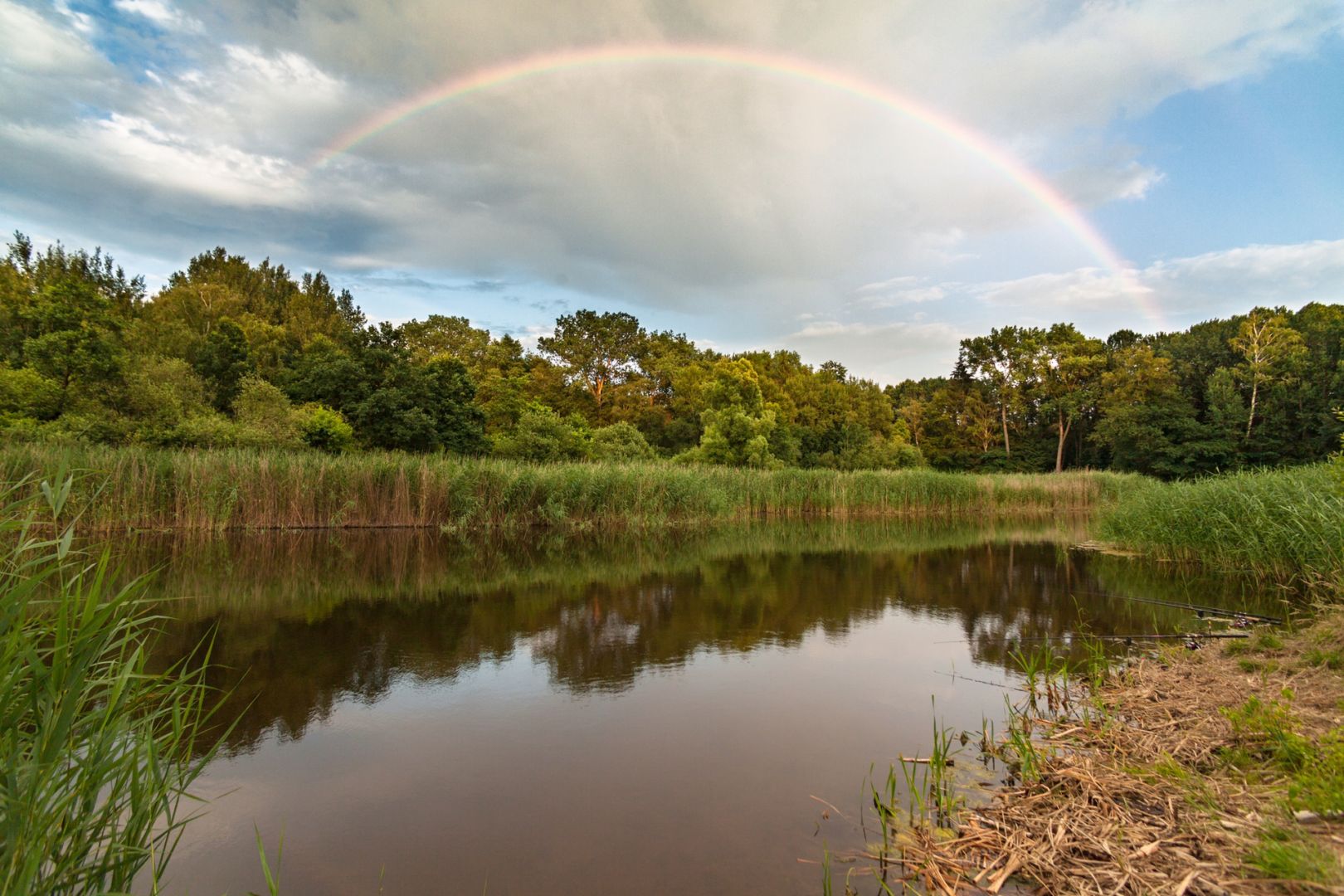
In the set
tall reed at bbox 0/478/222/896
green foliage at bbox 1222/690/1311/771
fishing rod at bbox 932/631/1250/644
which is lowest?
fishing rod at bbox 932/631/1250/644

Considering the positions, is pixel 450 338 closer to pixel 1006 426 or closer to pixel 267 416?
pixel 267 416

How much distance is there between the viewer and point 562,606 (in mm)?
9461

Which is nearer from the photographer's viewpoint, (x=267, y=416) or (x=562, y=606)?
(x=562, y=606)

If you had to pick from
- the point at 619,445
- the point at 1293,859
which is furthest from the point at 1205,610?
the point at 619,445

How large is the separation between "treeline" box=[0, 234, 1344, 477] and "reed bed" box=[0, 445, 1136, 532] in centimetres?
398

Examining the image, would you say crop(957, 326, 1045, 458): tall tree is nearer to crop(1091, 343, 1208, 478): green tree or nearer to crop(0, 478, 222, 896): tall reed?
crop(1091, 343, 1208, 478): green tree

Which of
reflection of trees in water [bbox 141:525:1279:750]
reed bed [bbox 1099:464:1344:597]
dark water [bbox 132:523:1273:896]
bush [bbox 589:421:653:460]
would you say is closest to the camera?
dark water [bbox 132:523:1273:896]

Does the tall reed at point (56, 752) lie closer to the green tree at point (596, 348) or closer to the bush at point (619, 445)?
the bush at point (619, 445)

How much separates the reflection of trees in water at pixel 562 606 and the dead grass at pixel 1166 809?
2.64 m

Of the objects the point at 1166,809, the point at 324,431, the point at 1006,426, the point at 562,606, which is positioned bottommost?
the point at 562,606

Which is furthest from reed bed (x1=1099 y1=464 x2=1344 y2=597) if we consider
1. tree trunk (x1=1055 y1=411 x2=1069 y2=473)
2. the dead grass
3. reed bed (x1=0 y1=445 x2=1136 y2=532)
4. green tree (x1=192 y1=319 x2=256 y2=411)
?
tree trunk (x1=1055 y1=411 x2=1069 y2=473)

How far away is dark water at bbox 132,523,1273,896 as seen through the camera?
10.9ft

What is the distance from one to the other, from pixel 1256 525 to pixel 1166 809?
1012 centimetres

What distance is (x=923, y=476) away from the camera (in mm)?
27875
